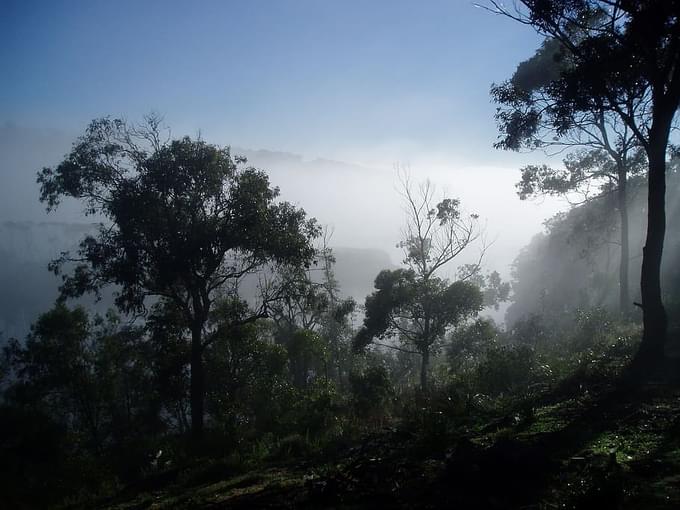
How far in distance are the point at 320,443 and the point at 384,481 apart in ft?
13.4

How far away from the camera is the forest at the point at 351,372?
4832mm

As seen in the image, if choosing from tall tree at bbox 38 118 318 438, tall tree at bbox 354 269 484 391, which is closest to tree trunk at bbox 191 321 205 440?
tall tree at bbox 38 118 318 438

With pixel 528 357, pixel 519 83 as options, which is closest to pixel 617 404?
pixel 528 357

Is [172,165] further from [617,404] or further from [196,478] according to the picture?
[617,404]

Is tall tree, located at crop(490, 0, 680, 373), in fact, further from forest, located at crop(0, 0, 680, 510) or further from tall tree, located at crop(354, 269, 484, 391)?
tall tree, located at crop(354, 269, 484, 391)

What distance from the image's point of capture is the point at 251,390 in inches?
706

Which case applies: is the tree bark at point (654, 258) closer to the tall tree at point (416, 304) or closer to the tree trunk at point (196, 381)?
the tall tree at point (416, 304)

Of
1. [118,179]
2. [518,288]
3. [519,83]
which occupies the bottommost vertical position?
[518,288]

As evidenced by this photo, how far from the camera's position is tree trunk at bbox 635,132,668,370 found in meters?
8.88

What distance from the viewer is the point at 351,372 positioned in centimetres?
1622

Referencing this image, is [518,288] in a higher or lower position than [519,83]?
lower

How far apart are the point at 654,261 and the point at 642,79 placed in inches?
192

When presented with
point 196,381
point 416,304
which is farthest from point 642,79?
point 196,381

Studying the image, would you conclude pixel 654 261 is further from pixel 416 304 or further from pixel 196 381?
pixel 196 381
